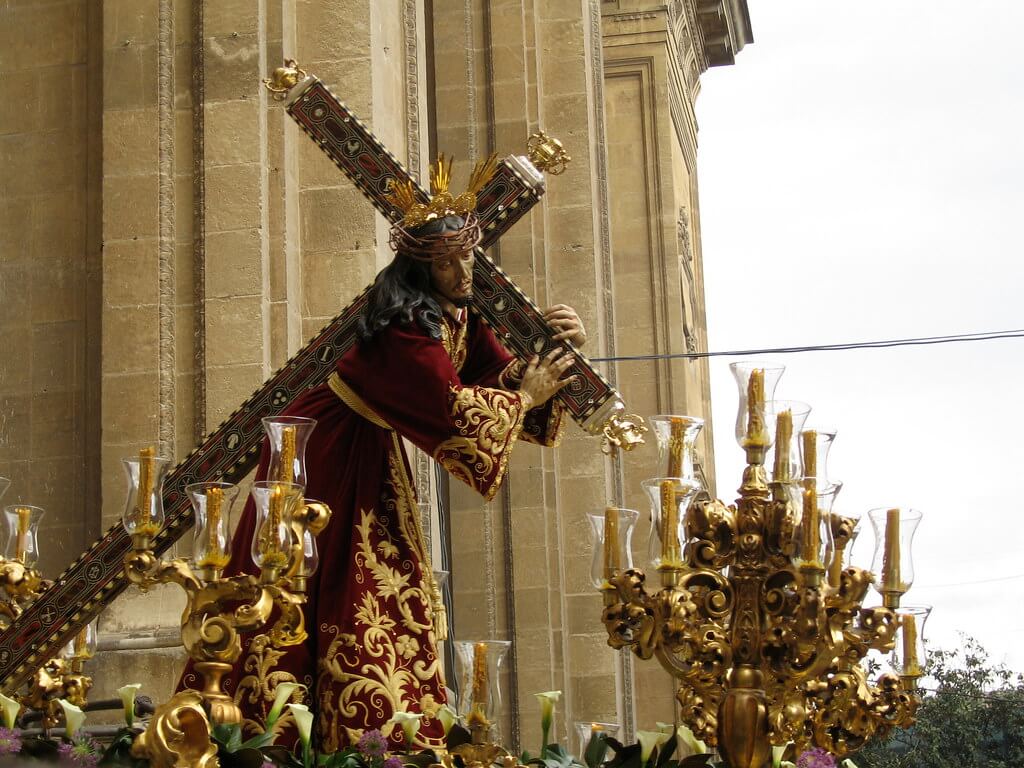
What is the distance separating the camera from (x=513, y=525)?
41.8ft

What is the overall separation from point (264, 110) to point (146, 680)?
8.51 ft

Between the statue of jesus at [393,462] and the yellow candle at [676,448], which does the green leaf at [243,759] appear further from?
the yellow candle at [676,448]

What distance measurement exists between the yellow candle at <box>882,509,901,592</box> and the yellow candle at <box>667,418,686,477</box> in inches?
26.0

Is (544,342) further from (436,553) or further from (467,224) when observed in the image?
(436,553)

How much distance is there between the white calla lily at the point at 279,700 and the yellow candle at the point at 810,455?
1657mm

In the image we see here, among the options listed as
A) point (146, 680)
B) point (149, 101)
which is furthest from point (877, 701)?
point (149, 101)

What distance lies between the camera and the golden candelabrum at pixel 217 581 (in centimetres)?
448

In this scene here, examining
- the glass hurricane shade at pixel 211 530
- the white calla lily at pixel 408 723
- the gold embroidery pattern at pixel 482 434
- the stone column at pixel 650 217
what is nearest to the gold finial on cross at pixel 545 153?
the gold embroidery pattern at pixel 482 434

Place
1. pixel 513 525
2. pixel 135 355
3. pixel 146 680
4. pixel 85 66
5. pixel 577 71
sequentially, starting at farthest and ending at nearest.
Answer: pixel 577 71, pixel 513 525, pixel 85 66, pixel 135 355, pixel 146 680

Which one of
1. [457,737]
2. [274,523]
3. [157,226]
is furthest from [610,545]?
[157,226]

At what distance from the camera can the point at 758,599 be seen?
558 cm

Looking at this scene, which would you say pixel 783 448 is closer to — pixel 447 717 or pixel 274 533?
pixel 447 717

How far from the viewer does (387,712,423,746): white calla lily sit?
16.9 ft

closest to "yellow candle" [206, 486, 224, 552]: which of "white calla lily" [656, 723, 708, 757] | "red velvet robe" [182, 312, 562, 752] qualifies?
"red velvet robe" [182, 312, 562, 752]
